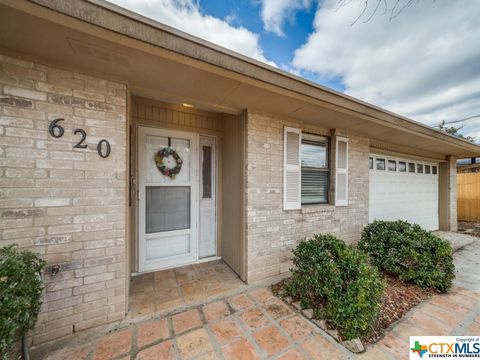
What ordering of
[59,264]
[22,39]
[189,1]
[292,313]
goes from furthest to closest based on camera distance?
[189,1]
[292,313]
[59,264]
[22,39]

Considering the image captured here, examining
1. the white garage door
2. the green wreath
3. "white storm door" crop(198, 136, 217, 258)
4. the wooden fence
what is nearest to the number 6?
the green wreath

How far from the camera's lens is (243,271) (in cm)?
275

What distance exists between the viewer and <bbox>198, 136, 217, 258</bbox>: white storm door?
11.1 ft

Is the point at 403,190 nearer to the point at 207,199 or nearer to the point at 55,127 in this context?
the point at 207,199

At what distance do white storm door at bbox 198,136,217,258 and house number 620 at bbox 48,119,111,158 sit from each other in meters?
1.61

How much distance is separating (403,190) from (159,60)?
6.76 m

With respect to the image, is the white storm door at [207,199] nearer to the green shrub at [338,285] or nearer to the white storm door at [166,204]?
the white storm door at [166,204]

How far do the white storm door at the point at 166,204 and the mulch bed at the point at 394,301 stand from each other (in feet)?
5.56

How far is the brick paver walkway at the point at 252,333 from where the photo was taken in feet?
5.22

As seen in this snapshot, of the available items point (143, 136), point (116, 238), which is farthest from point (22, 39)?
point (116, 238)

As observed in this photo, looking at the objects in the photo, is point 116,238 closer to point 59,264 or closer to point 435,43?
point 59,264

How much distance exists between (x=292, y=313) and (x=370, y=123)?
10.9ft

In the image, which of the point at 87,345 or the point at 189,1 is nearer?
the point at 87,345

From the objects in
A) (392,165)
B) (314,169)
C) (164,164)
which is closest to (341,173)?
(314,169)
